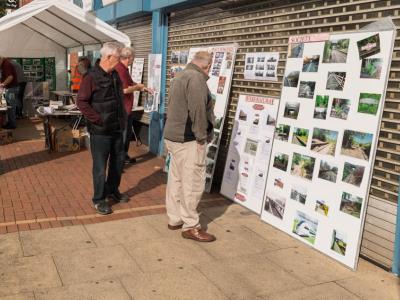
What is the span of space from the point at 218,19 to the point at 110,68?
235 centimetres

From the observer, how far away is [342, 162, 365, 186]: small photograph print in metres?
3.75

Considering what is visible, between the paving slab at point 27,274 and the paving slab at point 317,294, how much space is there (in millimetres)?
1754

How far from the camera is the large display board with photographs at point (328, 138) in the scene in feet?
12.1

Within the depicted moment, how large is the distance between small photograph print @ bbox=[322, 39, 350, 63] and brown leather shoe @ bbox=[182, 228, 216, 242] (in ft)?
6.70

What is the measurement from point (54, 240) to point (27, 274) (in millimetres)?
742

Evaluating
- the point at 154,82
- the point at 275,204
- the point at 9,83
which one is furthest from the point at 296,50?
the point at 9,83

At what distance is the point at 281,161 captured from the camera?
15.4ft

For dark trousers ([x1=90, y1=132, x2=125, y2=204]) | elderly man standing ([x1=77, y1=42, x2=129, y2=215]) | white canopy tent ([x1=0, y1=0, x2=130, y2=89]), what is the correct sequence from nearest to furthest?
elderly man standing ([x1=77, y1=42, x2=129, y2=215]) < dark trousers ([x1=90, y1=132, x2=125, y2=204]) < white canopy tent ([x1=0, y1=0, x2=130, y2=89])

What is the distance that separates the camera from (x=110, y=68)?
4.91 meters

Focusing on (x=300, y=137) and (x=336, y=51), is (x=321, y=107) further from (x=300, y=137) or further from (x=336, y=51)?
(x=336, y=51)

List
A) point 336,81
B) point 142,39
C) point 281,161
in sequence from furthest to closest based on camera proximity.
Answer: point 142,39
point 281,161
point 336,81

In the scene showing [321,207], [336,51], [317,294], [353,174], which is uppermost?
[336,51]

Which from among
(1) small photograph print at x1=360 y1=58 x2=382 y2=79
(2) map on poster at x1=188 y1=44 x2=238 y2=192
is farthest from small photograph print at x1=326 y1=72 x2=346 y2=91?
(2) map on poster at x1=188 y1=44 x2=238 y2=192

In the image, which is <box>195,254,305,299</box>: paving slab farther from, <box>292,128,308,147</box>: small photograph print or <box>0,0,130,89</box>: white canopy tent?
<box>0,0,130,89</box>: white canopy tent
